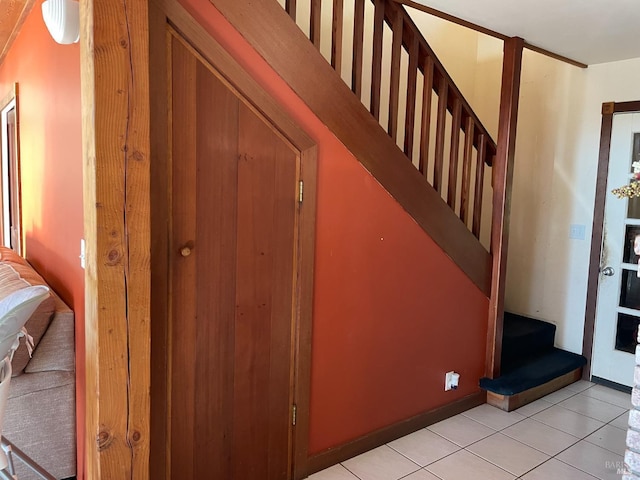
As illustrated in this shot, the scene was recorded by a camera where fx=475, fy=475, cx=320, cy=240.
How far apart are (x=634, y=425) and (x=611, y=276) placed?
67.7 inches

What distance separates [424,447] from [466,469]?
0.26 metres

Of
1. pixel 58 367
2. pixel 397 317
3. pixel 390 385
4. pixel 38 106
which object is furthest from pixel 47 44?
pixel 390 385

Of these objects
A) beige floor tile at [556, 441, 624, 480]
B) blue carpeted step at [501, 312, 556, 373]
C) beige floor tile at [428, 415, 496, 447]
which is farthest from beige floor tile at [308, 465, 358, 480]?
blue carpeted step at [501, 312, 556, 373]

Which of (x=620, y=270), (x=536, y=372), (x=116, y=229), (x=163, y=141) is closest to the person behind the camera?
(x=116, y=229)

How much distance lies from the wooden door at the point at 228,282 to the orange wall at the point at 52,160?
47cm

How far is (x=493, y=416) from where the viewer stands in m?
3.02

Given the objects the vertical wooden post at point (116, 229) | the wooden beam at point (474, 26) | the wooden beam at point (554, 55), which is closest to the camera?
the vertical wooden post at point (116, 229)

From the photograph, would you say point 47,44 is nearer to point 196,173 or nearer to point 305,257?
point 196,173

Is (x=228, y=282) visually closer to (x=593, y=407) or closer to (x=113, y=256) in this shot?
(x=113, y=256)

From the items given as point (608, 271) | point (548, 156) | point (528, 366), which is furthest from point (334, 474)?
point (548, 156)

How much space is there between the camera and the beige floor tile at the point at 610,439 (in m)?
2.65

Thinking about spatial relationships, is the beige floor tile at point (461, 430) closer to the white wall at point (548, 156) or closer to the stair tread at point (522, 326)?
the stair tread at point (522, 326)

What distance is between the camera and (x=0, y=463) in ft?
4.99

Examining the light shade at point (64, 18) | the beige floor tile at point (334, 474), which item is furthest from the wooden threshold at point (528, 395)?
the light shade at point (64, 18)
